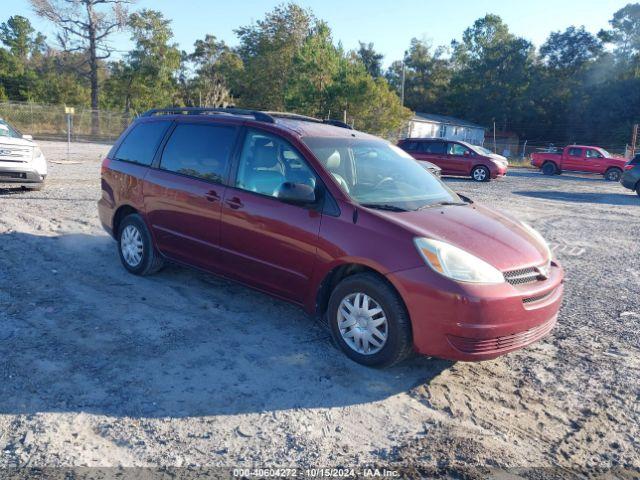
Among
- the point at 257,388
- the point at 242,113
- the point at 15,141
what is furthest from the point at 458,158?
the point at 257,388

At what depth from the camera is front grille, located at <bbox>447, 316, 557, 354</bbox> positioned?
3695 millimetres

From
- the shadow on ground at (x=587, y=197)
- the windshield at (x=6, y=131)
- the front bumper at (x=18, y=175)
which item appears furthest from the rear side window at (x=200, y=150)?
the shadow on ground at (x=587, y=197)

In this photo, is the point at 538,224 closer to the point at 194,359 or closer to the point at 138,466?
the point at 194,359

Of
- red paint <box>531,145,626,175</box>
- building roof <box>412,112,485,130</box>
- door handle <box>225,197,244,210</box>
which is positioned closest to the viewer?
door handle <box>225,197,244,210</box>

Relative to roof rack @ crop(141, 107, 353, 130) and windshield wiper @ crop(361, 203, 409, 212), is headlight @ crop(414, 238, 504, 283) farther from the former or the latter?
roof rack @ crop(141, 107, 353, 130)

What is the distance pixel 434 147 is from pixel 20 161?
1601cm

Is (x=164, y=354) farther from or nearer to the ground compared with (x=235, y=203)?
nearer to the ground

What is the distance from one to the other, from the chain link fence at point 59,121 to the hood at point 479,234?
132 ft

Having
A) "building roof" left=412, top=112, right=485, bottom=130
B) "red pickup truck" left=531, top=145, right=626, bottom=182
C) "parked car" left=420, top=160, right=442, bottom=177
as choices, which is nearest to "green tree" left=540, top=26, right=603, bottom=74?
"building roof" left=412, top=112, right=485, bottom=130

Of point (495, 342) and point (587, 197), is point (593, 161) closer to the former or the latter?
point (587, 197)

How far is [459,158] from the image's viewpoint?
22188mm

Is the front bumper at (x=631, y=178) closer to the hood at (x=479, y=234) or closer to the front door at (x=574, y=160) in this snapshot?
the front door at (x=574, y=160)

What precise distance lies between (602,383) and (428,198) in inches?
78.3

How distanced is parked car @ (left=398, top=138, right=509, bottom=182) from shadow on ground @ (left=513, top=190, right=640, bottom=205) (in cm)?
338
